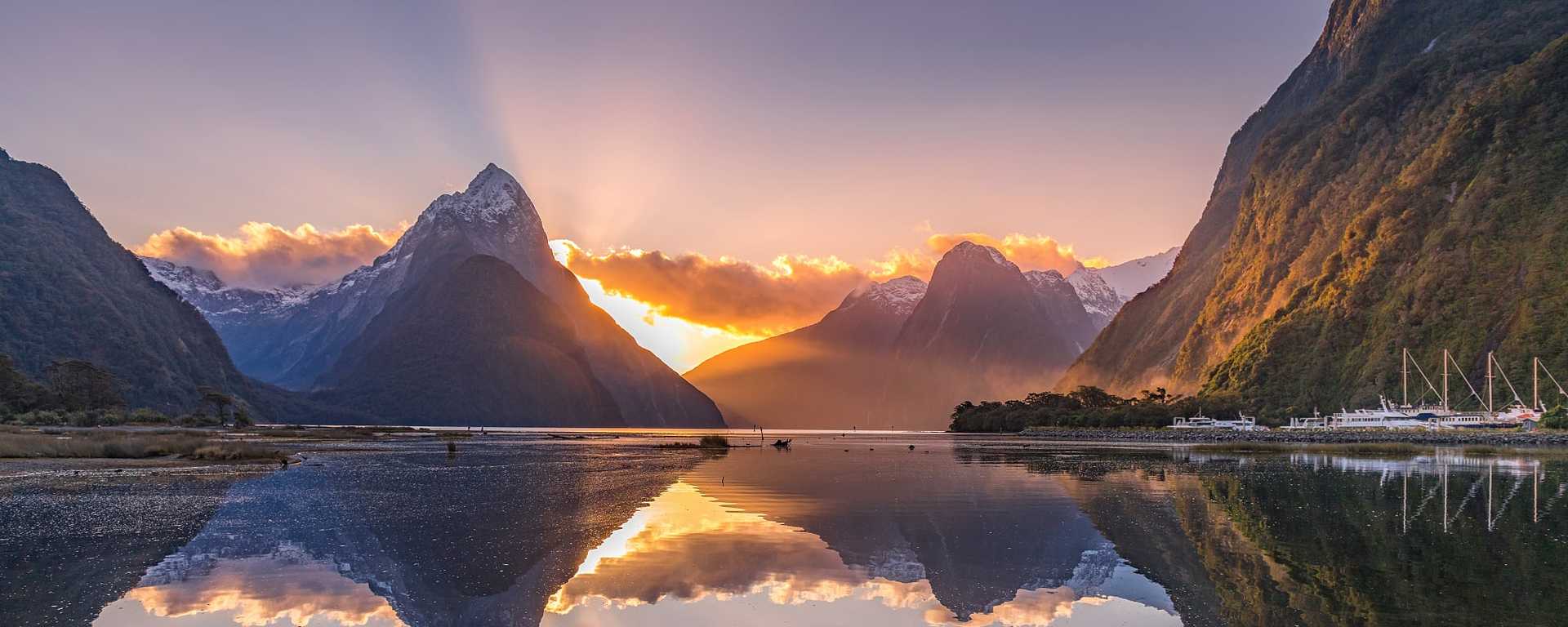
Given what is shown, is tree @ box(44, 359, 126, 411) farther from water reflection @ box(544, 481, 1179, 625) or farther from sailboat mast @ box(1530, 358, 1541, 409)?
sailboat mast @ box(1530, 358, 1541, 409)

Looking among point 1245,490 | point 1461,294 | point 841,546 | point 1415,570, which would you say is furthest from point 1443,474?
point 1461,294

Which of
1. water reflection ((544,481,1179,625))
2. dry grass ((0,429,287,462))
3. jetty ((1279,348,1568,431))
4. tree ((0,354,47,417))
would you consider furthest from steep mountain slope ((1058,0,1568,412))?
tree ((0,354,47,417))

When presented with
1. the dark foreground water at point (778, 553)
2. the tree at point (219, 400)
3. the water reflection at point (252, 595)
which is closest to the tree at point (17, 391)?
the tree at point (219, 400)

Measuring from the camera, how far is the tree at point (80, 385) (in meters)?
129

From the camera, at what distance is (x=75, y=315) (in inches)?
6757

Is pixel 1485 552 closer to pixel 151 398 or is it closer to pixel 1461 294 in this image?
pixel 1461 294

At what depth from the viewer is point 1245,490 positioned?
45.4 metres

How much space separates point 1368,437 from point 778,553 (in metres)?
113

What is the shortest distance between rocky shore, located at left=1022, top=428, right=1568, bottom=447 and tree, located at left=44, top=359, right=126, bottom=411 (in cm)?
14718

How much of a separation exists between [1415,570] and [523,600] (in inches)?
763

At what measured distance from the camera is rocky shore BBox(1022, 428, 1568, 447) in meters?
98.4

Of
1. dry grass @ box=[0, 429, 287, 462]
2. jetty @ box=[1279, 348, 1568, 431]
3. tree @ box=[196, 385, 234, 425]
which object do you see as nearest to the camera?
dry grass @ box=[0, 429, 287, 462]

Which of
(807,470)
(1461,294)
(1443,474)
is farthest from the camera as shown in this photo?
(1461,294)

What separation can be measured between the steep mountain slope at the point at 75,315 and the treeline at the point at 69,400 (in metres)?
17.4
